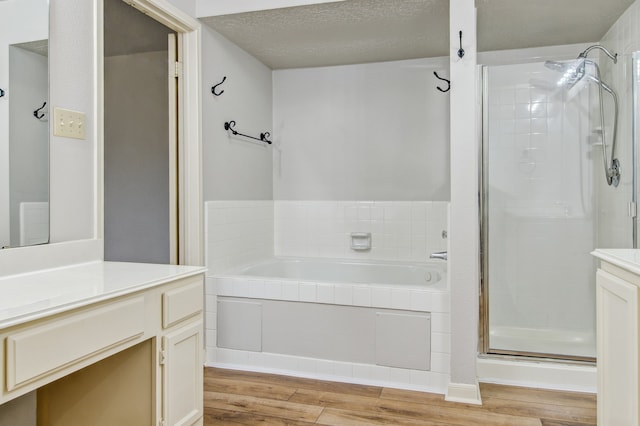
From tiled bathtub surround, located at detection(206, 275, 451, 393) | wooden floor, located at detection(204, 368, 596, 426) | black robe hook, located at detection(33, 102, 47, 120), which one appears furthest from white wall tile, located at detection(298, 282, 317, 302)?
black robe hook, located at detection(33, 102, 47, 120)

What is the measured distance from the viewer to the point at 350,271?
3719 millimetres

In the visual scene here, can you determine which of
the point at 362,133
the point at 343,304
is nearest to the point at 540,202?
the point at 362,133

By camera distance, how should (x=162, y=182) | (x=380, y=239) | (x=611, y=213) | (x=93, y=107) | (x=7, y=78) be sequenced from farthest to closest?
(x=380, y=239) → (x=162, y=182) → (x=611, y=213) → (x=93, y=107) → (x=7, y=78)

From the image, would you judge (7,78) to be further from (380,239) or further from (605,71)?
(605,71)

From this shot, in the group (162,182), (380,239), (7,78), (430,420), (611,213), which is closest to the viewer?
(7,78)

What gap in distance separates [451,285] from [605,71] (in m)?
1.85

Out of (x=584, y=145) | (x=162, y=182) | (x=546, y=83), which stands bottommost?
(x=162, y=182)

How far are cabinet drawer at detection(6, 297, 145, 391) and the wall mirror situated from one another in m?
0.59

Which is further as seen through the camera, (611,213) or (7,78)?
(611,213)

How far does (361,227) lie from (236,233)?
107 cm

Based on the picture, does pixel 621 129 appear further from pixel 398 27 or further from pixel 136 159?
pixel 136 159

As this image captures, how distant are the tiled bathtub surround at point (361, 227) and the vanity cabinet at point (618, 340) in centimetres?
191

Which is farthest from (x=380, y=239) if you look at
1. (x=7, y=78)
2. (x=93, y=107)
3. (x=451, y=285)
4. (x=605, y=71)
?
(x=7, y=78)

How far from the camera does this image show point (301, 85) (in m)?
3.98
